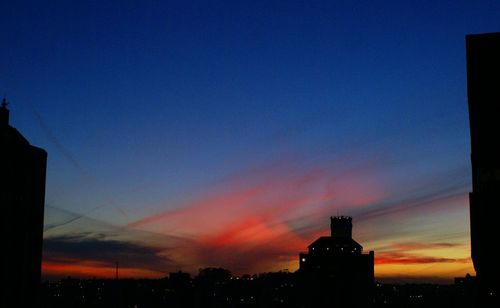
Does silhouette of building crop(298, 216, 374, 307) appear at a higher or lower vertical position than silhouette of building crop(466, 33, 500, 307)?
lower

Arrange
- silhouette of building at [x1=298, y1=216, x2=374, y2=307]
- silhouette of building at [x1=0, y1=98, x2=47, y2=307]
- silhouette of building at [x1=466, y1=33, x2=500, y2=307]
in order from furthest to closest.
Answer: silhouette of building at [x1=298, y1=216, x2=374, y2=307], silhouette of building at [x1=0, y1=98, x2=47, y2=307], silhouette of building at [x1=466, y1=33, x2=500, y2=307]

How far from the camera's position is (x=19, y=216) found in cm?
7769

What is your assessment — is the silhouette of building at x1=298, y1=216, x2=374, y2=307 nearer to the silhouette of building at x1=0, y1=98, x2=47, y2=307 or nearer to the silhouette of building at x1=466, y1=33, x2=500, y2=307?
the silhouette of building at x1=466, y1=33, x2=500, y2=307

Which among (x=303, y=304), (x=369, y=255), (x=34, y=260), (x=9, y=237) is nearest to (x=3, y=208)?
(x=9, y=237)

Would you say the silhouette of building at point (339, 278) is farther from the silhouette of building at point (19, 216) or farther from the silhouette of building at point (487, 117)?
the silhouette of building at point (19, 216)

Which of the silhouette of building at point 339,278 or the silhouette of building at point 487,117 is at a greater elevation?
the silhouette of building at point 487,117

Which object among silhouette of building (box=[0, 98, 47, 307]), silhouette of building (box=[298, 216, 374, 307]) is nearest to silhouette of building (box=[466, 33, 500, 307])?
silhouette of building (box=[0, 98, 47, 307])

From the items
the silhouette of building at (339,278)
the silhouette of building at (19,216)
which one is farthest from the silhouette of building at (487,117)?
the silhouette of building at (339,278)

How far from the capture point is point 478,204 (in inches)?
2879

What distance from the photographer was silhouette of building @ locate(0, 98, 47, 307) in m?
73.9

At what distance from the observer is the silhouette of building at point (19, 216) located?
243ft

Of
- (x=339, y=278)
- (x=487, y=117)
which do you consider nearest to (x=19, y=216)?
(x=487, y=117)

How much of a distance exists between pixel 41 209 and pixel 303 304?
11048 centimetres

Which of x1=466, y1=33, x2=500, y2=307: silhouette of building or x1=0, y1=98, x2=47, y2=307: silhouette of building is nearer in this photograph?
x1=466, y1=33, x2=500, y2=307: silhouette of building
